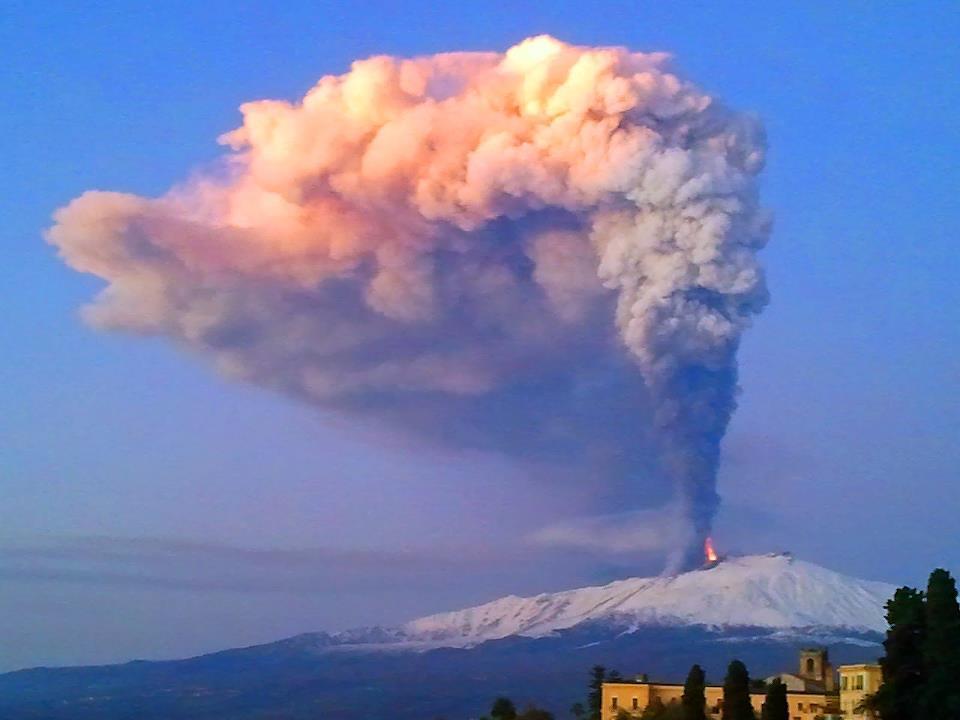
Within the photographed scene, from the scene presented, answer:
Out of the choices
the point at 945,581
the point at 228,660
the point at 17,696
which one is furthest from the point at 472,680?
the point at 945,581

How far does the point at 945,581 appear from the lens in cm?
3042

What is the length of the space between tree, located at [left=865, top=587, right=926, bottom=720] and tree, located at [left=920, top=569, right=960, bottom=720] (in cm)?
48

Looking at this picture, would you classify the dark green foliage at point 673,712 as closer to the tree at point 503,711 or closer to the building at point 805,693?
the building at point 805,693

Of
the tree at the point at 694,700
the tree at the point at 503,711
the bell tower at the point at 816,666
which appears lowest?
the tree at the point at 503,711

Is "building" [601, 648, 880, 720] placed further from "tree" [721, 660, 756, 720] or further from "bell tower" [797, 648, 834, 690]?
"tree" [721, 660, 756, 720]

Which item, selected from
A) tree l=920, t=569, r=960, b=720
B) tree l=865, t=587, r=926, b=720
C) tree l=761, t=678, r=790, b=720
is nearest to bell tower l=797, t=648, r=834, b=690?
tree l=761, t=678, r=790, b=720

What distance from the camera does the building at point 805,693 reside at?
4158 centimetres

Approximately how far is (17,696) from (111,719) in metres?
34.5

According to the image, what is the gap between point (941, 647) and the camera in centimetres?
3033

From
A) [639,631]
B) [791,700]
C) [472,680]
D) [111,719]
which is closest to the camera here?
[791,700]

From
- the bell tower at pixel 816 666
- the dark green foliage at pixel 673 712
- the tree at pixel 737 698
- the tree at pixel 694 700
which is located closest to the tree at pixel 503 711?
the dark green foliage at pixel 673 712

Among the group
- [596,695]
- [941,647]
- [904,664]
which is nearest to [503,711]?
[596,695]

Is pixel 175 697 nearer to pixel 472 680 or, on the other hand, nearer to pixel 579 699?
pixel 472 680

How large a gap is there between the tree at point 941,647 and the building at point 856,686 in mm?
9301
